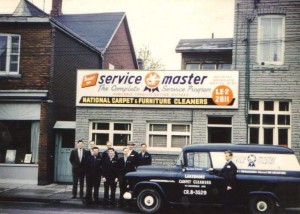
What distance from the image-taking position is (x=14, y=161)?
54.9ft

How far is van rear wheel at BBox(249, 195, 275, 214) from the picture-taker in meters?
10.5

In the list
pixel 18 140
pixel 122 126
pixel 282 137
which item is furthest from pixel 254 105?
pixel 18 140

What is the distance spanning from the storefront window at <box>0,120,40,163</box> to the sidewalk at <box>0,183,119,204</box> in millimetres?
1297

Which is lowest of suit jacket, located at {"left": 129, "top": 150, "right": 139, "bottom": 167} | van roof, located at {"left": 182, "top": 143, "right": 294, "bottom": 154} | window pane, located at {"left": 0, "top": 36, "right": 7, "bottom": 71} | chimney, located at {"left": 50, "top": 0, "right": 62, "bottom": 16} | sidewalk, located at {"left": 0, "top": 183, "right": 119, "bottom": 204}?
sidewalk, located at {"left": 0, "top": 183, "right": 119, "bottom": 204}

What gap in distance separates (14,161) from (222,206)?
10109 millimetres

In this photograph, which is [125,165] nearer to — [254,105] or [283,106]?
[254,105]

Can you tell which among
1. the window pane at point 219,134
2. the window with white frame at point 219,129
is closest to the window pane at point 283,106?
the window with white frame at point 219,129

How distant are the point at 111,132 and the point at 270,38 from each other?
755 centimetres

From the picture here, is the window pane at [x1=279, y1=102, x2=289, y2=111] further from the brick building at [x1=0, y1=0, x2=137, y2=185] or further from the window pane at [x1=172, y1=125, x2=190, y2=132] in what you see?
the brick building at [x1=0, y1=0, x2=137, y2=185]

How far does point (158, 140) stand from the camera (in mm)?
15625

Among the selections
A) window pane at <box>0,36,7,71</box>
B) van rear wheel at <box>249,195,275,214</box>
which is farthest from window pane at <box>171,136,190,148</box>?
window pane at <box>0,36,7,71</box>

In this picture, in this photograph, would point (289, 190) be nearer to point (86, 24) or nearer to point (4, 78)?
point (4, 78)

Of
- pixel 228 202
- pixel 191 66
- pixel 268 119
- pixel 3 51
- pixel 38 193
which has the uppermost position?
pixel 191 66

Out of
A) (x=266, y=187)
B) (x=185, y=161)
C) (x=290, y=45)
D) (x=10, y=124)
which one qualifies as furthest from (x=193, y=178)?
(x=10, y=124)
